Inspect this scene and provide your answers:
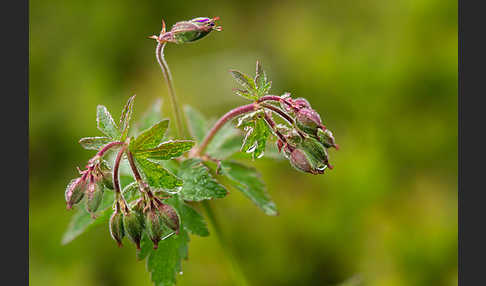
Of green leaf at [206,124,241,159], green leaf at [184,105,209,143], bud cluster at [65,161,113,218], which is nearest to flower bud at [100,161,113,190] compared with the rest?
bud cluster at [65,161,113,218]

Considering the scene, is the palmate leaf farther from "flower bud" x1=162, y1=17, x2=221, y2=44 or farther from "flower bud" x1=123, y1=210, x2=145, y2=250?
"flower bud" x1=123, y1=210, x2=145, y2=250

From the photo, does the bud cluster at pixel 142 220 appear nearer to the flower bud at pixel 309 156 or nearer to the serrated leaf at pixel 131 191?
the serrated leaf at pixel 131 191

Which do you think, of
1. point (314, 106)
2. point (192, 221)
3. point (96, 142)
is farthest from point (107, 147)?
point (314, 106)

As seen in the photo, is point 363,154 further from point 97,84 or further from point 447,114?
point 97,84

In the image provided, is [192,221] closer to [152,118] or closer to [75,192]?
[75,192]

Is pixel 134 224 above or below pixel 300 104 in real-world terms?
below

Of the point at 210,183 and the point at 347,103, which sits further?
the point at 347,103

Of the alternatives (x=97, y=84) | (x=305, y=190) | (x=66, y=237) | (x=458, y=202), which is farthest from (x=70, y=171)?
(x=458, y=202)
